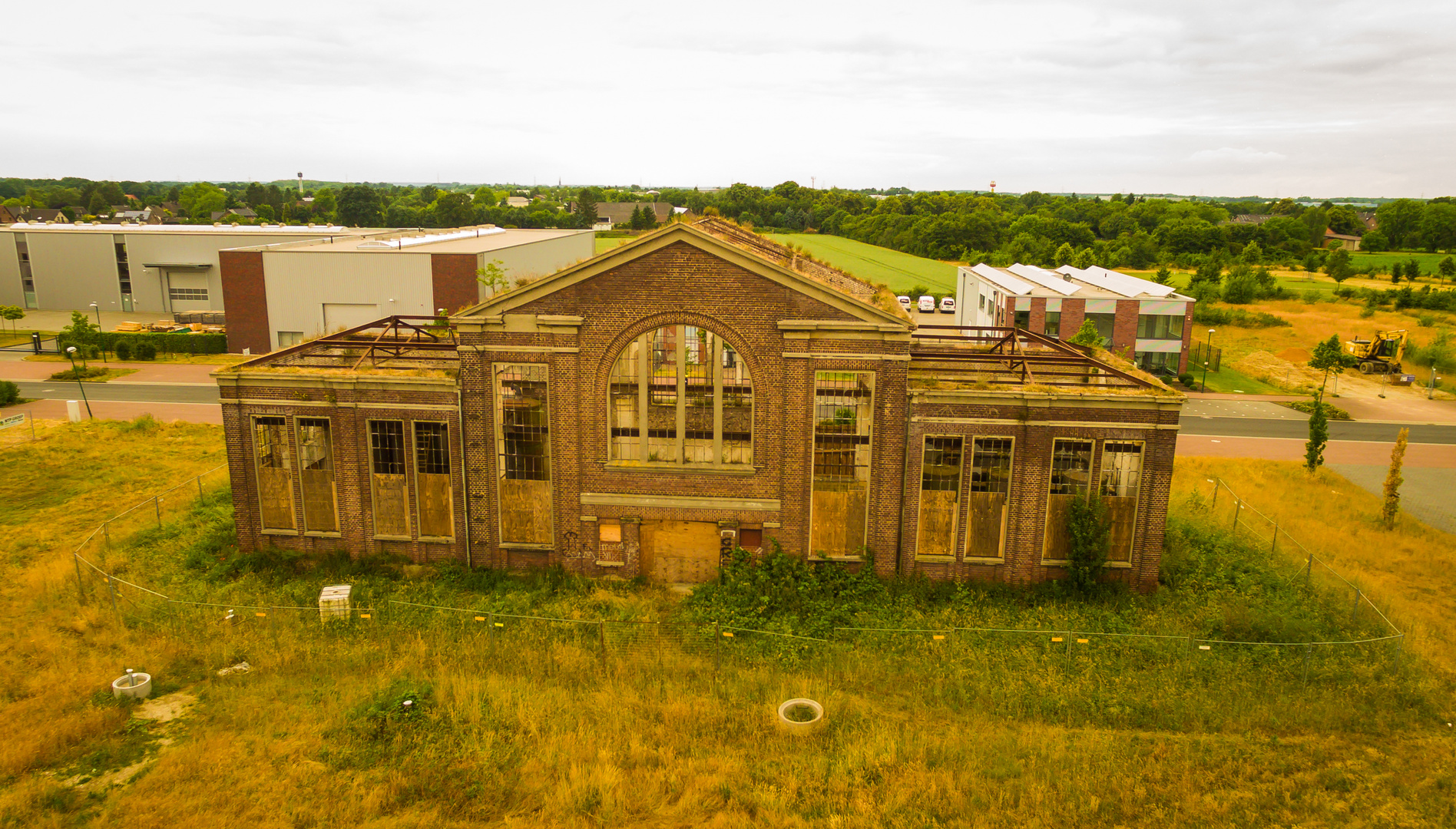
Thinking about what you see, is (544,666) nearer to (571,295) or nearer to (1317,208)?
(571,295)

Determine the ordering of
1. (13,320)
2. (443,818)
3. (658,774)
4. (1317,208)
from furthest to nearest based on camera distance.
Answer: (1317,208) < (13,320) < (658,774) < (443,818)

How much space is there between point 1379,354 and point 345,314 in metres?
70.5

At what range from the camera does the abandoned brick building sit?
21.0m

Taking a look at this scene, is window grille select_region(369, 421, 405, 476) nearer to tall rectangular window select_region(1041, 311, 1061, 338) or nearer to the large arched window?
the large arched window

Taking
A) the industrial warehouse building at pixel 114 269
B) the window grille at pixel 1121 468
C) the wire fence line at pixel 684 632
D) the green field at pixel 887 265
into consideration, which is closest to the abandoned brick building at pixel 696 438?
the window grille at pixel 1121 468

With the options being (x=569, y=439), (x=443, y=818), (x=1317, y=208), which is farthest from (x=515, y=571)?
(x=1317, y=208)

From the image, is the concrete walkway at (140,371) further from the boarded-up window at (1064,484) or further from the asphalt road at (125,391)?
the boarded-up window at (1064,484)

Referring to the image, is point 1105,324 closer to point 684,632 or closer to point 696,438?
point 696,438

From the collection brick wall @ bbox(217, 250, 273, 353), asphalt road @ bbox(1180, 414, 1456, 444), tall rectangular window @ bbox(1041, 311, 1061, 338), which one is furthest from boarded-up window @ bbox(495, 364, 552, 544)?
brick wall @ bbox(217, 250, 273, 353)

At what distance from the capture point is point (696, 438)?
21688mm

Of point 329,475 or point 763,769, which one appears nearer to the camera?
point 763,769

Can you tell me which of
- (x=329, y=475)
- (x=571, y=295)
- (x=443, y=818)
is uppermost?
(x=571, y=295)

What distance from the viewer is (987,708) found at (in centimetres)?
1655

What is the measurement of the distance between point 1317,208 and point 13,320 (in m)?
183
